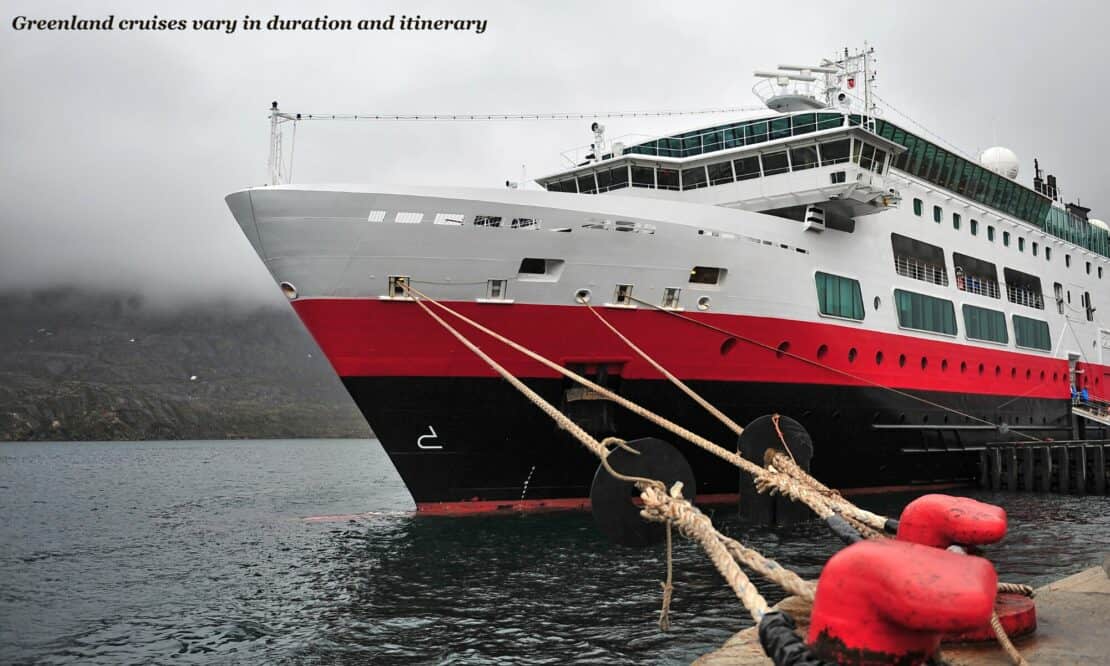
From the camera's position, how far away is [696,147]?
21.0m

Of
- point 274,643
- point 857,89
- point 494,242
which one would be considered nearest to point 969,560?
point 274,643

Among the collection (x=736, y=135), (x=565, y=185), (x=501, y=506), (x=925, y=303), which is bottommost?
(x=501, y=506)

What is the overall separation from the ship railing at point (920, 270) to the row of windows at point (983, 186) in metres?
2.67

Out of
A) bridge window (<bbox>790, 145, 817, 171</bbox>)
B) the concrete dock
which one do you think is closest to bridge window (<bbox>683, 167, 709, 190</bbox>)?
bridge window (<bbox>790, 145, 817, 171</bbox>)

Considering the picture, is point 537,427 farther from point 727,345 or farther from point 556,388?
point 727,345

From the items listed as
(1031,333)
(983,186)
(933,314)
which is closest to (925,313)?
(933,314)

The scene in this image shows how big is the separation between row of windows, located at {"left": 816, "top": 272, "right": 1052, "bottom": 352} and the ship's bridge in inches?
85.9

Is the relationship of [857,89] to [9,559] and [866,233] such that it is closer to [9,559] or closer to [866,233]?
[866,233]

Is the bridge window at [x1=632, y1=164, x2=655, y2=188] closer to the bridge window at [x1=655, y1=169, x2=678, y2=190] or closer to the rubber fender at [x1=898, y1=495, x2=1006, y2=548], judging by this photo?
the bridge window at [x1=655, y1=169, x2=678, y2=190]

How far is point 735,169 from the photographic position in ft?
66.9

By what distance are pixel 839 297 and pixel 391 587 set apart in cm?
1199

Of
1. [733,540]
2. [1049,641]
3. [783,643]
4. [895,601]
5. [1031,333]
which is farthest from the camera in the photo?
[1031,333]

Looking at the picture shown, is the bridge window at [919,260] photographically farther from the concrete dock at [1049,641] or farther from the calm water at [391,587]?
the concrete dock at [1049,641]

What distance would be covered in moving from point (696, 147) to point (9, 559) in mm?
18672
